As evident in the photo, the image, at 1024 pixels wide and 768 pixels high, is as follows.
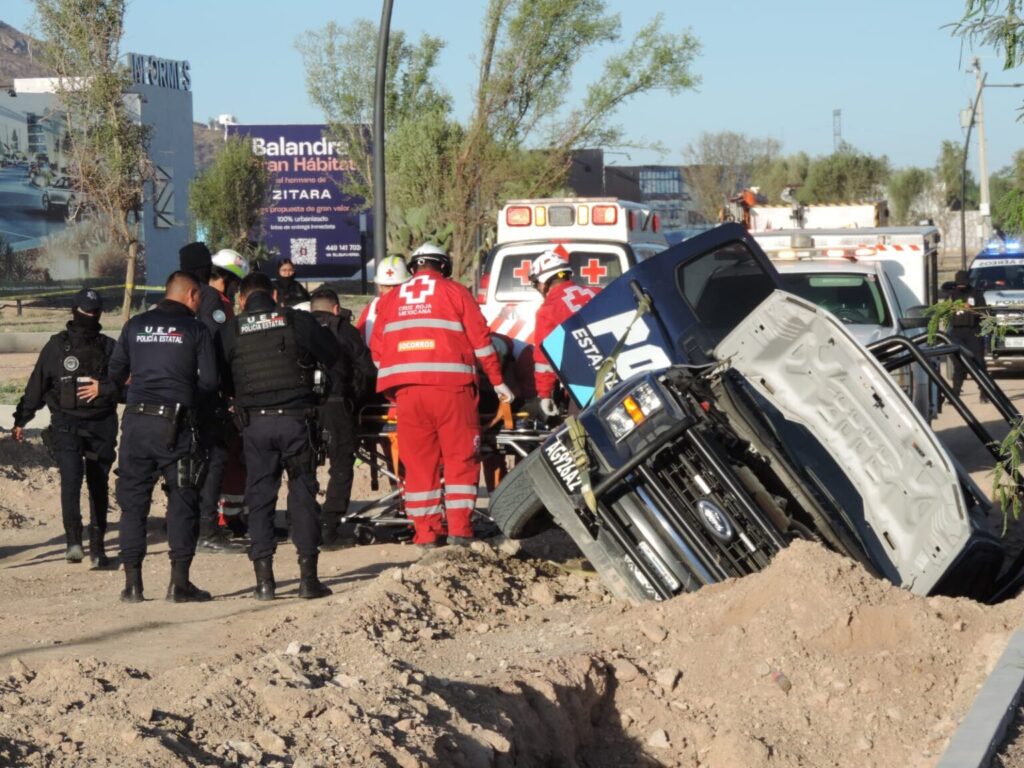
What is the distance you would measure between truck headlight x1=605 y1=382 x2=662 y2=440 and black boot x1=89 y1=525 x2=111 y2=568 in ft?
13.6

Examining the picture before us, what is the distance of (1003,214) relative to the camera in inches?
263

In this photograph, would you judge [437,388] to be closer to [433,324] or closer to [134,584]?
[433,324]

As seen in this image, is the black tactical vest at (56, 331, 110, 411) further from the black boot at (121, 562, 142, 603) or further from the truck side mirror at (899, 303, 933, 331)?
the truck side mirror at (899, 303, 933, 331)

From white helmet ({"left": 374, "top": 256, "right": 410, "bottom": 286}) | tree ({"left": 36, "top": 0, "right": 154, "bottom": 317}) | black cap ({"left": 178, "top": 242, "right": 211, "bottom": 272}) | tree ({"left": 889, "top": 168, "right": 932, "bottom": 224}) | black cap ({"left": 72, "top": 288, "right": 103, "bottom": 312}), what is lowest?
tree ({"left": 889, "top": 168, "right": 932, "bottom": 224})

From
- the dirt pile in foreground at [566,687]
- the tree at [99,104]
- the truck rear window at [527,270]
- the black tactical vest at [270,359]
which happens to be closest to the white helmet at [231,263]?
the black tactical vest at [270,359]

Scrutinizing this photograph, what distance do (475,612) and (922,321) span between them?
16.0 feet

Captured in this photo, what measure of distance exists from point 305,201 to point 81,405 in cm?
4664

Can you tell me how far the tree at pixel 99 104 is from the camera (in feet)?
73.6

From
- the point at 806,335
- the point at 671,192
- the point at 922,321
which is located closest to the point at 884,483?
the point at 806,335

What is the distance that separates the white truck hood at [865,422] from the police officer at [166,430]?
2941mm

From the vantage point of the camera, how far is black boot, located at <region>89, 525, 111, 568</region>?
10180 mm

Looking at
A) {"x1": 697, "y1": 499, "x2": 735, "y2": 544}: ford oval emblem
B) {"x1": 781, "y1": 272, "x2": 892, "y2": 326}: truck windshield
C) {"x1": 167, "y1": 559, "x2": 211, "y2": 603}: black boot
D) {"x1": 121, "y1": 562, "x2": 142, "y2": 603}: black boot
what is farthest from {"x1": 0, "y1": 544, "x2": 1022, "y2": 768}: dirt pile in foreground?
{"x1": 781, "y1": 272, "x2": 892, "y2": 326}: truck windshield

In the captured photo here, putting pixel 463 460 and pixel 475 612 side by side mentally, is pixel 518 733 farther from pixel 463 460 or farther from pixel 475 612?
pixel 463 460

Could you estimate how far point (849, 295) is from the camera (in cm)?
1470
